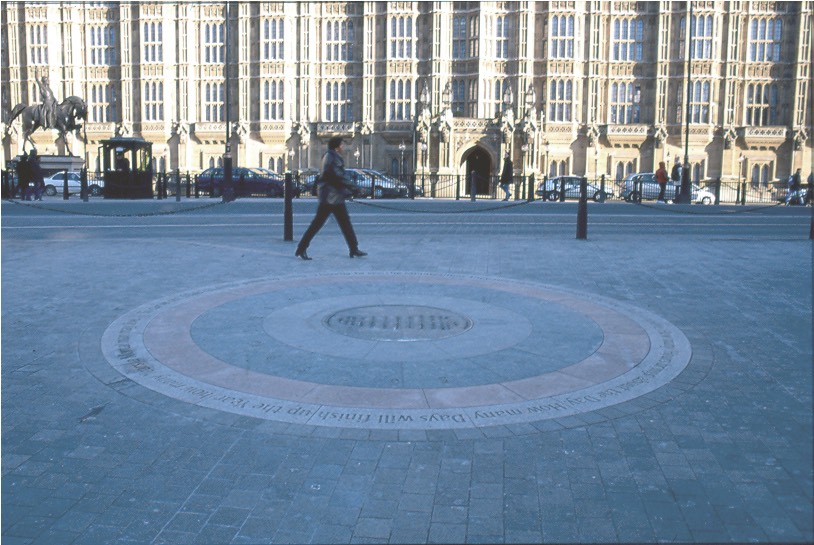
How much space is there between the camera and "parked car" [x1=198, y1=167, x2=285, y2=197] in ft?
121

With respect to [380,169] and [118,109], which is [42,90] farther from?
[380,169]

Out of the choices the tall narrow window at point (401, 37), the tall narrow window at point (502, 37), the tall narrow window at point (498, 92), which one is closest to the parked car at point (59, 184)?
the tall narrow window at point (401, 37)

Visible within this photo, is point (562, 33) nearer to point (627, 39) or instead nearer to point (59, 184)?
point (627, 39)

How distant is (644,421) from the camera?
5141mm

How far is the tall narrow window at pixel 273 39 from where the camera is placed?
164ft

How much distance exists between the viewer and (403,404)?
5.46 meters

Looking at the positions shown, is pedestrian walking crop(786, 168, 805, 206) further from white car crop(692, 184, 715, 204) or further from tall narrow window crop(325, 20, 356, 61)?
tall narrow window crop(325, 20, 356, 61)

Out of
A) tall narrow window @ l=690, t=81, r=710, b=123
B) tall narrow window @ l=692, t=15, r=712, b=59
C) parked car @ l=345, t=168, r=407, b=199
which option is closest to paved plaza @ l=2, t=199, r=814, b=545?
parked car @ l=345, t=168, r=407, b=199

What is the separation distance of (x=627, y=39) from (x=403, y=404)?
158ft

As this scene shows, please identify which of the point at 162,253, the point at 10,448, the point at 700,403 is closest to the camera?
the point at 10,448

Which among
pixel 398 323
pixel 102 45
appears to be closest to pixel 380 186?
pixel 398 323

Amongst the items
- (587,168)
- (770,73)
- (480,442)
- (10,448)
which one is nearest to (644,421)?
(480,442)

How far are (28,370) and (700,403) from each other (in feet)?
17.0

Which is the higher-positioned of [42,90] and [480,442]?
[42,90]
